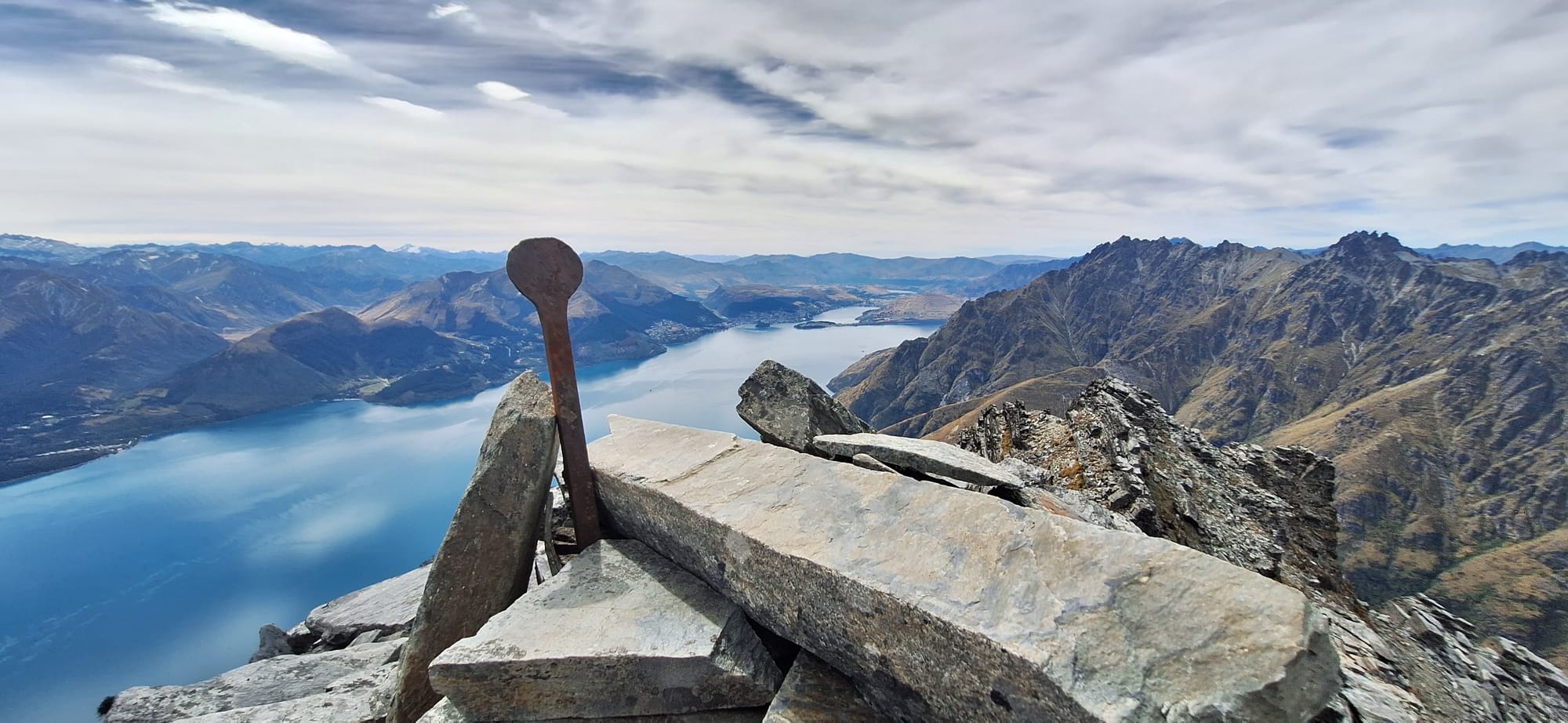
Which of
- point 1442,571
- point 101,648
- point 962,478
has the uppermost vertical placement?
point 962,478

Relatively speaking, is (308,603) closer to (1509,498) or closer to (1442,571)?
(1442,571)

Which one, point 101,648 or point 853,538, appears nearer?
point 853,538

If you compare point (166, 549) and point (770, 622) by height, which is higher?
point (770, 622)

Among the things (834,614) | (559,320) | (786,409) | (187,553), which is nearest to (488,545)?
(559,320)

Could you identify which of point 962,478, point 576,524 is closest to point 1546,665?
point 962,478

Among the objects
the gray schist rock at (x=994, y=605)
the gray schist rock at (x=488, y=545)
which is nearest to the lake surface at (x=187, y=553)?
the gray schist rock at (x=488, y=545)

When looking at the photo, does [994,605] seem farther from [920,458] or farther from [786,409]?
[786,409]

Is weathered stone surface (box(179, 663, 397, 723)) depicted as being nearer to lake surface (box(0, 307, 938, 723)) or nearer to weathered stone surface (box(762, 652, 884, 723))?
weathered stone surface (box(762, 652, 884, 723))
